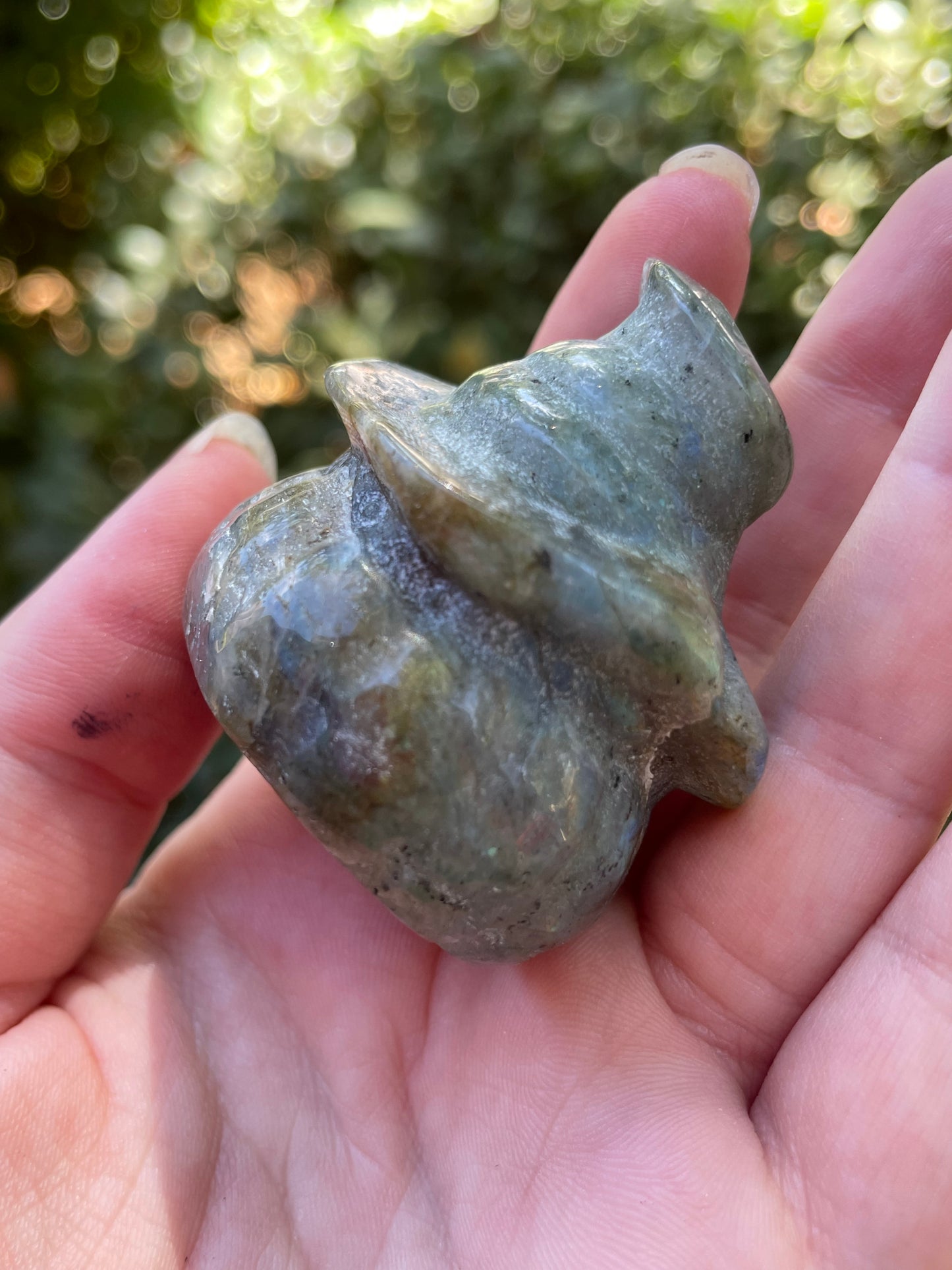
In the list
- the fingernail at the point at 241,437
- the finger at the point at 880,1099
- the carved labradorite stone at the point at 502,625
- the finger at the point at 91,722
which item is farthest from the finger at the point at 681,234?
the finger at the point at 880,1099

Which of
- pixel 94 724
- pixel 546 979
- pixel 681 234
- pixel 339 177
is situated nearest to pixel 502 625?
pixel 546 979

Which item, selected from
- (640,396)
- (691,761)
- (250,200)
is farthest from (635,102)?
(691,761)

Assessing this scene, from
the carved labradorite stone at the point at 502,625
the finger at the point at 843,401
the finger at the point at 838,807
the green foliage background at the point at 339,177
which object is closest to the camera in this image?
the carved labradorite stone at the point at 502,625

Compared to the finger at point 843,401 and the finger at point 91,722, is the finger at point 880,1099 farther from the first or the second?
the finger at point 91,722

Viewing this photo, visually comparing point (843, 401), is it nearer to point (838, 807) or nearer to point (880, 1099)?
point (838, 807)

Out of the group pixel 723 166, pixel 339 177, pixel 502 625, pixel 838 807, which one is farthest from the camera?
pixel 339 177

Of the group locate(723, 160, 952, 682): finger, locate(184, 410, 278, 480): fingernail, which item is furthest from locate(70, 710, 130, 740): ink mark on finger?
locate(723, 160, 952, 682): finger

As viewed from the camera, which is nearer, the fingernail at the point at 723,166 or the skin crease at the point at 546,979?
the skin crease at the point at 546,979

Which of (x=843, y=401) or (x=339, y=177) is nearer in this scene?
(x=843, y=401)
